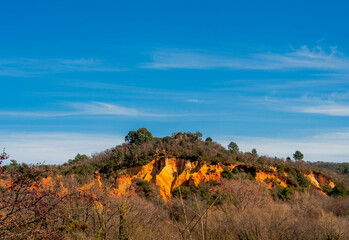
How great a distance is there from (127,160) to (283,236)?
35.8m

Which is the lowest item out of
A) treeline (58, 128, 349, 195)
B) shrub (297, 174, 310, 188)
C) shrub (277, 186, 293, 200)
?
shrub (277, 186, 293, 200)

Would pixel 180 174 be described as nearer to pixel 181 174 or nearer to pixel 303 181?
pixel 181 174

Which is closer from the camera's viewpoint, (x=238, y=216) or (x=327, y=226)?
(x=327, y=226)

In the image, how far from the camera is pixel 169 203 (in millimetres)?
10016

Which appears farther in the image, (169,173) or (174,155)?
(174,155)

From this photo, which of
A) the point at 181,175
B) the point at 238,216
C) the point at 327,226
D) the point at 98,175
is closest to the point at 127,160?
the point at 98,175

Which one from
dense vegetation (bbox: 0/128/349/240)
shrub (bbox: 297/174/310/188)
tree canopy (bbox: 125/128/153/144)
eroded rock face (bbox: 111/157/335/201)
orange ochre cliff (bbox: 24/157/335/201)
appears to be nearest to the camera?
dense vegetation (bbox: 0/128/349/240)

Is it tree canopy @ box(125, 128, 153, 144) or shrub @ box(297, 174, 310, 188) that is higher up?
tree canopy @ box(125, 128, 153, 144)

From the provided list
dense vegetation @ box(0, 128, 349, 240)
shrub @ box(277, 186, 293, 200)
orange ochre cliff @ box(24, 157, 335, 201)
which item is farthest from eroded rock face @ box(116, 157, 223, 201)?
shrub @ box(277, 186, 293, 200)

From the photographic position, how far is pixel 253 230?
23875 mm

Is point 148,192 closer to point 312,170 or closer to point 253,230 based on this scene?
point 253,230

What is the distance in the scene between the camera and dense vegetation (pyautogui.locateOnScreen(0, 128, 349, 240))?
8961mm

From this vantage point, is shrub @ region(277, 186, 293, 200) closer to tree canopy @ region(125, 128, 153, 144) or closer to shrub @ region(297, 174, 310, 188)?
shrub @ region(297, 174, 310, 188)

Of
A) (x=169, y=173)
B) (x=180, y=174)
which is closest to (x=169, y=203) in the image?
(x=180, y=174)
